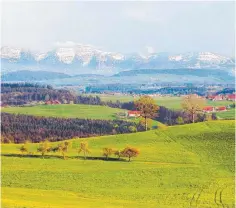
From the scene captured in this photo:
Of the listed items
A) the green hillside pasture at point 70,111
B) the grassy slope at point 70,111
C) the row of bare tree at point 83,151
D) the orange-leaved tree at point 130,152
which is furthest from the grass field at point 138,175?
the grassy slope at point 70,111

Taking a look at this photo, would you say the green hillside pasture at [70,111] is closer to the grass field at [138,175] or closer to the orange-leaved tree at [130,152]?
the grass field at [138,175]

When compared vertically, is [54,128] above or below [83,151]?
below

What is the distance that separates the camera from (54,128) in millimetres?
131500

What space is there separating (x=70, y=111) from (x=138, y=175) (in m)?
118

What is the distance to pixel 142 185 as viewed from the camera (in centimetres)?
4988

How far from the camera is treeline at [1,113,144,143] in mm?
117544

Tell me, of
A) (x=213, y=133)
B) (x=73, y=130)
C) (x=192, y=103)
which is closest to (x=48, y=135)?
(x=73, y=130)

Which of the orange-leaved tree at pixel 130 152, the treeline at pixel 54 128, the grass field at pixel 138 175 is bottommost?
the treeline at pixel 54 128

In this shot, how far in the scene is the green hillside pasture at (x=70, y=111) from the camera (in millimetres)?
158625

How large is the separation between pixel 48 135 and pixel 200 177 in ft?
237

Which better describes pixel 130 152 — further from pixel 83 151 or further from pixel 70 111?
pixel 70 111

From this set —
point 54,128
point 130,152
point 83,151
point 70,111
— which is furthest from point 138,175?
point 70,111

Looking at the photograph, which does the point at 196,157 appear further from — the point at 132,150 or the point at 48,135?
the point at 48,135

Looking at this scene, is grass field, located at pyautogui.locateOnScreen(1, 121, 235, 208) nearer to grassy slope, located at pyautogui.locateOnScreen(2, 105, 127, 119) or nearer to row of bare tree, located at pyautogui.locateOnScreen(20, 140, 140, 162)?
row of bare tree, located at pyautogui.locateOnScreen(20, 140, 140, 162)
